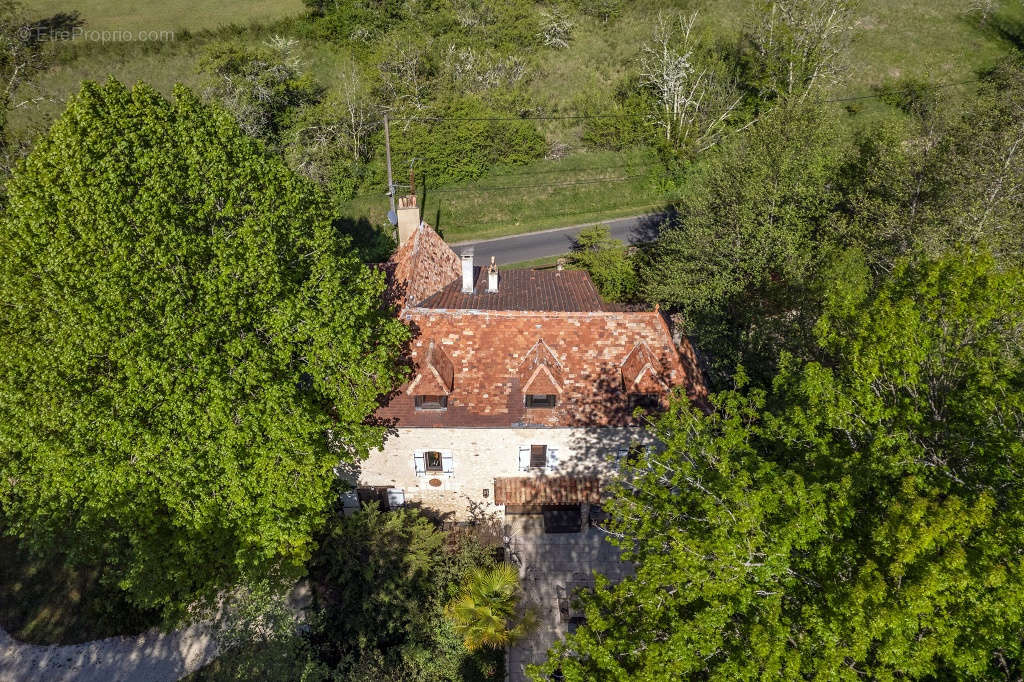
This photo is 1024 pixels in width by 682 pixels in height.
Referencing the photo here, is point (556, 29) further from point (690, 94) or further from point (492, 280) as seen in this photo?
point (492, 280)

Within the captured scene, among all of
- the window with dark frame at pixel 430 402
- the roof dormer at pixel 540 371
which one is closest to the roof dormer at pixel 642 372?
the roof dormer at pixel 540 371

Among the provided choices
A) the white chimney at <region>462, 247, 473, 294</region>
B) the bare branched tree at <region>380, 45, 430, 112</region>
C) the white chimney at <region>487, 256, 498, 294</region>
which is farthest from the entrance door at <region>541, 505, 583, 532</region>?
the bare branched tree at <region>380, 45, 430, 112</region>

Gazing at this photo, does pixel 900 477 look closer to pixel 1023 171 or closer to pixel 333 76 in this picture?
pixel 1023 171

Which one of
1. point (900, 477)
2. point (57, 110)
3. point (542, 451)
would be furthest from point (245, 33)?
point (900, 477)

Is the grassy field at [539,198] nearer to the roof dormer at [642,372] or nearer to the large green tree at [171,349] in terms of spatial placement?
the roof dormer at [642,372]

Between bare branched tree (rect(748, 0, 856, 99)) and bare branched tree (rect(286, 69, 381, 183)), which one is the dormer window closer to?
bare branched tree (rect(286, 69, 381, 183))

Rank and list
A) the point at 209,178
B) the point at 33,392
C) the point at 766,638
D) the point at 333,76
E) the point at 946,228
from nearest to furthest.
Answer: the point at 766,638 → the point at 33,392 → the point at 209,178 → the point at 946,228 → the point at 333,76
